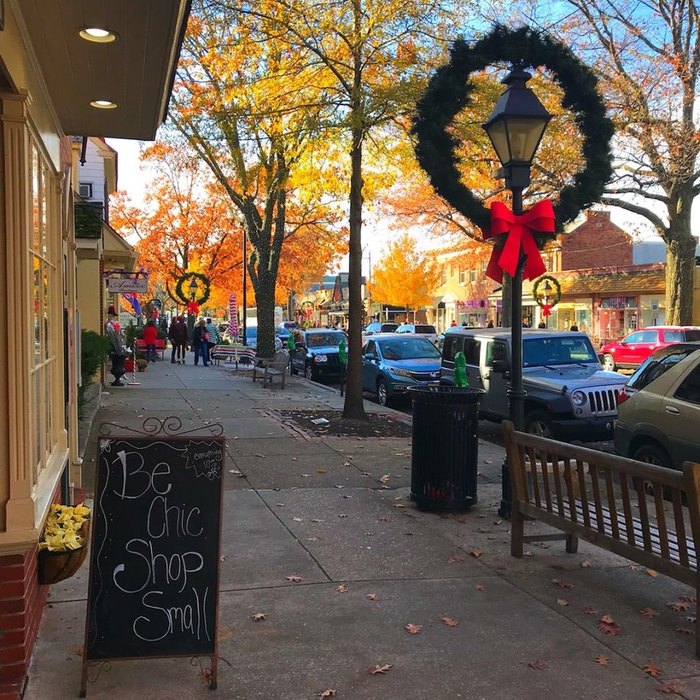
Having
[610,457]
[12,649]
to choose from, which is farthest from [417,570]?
[12,649]

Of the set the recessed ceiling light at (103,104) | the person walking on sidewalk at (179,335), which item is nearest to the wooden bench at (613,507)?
the recessed ceiling light at (103,104)

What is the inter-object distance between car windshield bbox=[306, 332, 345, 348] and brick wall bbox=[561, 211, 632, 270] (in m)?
31.2

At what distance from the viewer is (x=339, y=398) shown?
54.0 feet

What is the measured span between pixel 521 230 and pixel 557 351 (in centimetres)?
547

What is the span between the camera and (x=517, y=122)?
654 centimetres

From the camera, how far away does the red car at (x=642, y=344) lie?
76.6 ft

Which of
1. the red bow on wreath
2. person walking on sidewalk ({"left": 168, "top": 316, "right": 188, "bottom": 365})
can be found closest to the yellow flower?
the red bow on wreath

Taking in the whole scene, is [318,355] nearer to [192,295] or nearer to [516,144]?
[516,144]

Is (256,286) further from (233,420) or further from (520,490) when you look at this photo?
(520,490)

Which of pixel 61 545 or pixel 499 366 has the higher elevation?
pixel 499 366

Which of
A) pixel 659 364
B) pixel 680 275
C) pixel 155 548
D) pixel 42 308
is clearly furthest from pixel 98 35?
pixel 680 275

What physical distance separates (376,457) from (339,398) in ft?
22.9

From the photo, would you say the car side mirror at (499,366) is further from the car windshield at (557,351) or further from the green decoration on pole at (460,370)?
the green decoration on pole at (460,370)

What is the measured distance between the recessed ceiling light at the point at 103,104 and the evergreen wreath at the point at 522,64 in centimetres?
329
